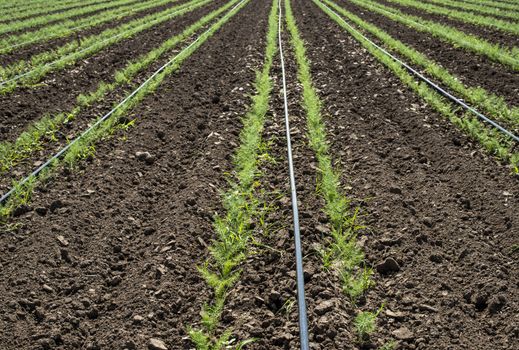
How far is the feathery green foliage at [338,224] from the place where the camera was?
14.2ft

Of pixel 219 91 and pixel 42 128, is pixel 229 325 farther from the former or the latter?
pixel 219 91

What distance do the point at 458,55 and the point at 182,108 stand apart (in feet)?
27.0

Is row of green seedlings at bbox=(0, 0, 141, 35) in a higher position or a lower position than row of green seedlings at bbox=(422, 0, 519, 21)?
higher

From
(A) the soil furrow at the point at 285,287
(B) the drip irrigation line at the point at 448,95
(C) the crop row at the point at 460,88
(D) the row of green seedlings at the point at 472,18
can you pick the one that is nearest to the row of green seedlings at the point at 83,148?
(A) the soil furrow at the point at 285,287

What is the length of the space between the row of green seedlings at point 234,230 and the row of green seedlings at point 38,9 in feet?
57.8

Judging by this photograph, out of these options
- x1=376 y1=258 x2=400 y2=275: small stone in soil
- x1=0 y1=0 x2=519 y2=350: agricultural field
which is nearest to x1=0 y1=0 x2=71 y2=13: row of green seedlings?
x1=0 y1=0 x2=519 y2=350: agricultural field

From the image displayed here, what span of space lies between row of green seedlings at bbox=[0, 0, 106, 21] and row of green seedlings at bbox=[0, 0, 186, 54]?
302 cm

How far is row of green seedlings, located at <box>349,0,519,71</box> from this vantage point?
11.5 metres

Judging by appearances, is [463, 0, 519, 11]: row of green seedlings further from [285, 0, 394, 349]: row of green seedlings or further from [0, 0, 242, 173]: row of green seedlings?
[285, 0, 394, 349]: row of green seedlings

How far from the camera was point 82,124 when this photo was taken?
805 cm

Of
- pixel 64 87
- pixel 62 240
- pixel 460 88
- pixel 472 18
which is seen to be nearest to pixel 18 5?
pixel 64 87

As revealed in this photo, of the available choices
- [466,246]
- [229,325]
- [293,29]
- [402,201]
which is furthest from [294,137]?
[293,29]

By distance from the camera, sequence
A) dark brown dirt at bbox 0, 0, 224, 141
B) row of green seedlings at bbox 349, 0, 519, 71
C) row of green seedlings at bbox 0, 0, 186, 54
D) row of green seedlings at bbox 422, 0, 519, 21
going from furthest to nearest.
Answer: row of green seedlings at bbox 422, 0, 519, 21 < row of green seedlings at bbox 0, 0, 186, 54 < row of green seedlings at bbox 349, 0, 519, 71 < dark brown dirt at bbox 0, 0, 224, 141

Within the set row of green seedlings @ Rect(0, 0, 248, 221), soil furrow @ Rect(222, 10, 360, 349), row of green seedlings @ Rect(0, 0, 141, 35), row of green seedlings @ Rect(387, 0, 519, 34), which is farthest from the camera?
row of green seedlings @ Rect(0, 0, 141, 35)
